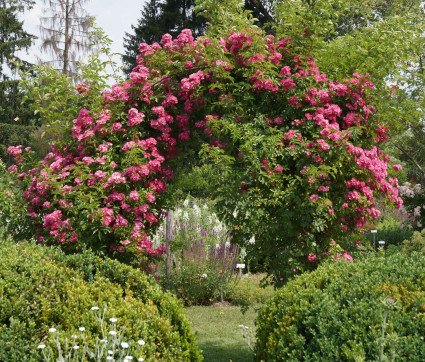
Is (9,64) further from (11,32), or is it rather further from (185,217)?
(185,217)

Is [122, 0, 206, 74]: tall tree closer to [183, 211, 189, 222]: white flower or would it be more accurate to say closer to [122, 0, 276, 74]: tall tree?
[122, 0, 276, 74]: tall tree

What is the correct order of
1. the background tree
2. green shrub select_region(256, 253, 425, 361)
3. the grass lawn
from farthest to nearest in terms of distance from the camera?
1. the background tree
2. the grass lawn
3. green shrub select_region(256, 253, 425, 361)

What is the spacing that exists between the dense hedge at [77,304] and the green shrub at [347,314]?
0.64 metres

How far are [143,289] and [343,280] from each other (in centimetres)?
137

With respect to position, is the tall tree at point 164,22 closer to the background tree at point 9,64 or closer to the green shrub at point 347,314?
the background tree at point 9,64

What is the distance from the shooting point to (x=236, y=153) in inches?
167

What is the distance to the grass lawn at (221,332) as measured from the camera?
4.69m

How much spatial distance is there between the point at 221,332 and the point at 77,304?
120 inches

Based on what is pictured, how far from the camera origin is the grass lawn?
4688 millimetres

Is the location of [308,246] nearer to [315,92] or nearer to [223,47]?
[315,92]

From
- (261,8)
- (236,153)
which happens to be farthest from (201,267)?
(261,8)

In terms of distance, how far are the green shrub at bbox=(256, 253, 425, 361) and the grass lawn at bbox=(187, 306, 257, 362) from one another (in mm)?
1635

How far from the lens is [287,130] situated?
421cm

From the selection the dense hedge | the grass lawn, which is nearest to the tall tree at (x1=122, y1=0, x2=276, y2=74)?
the grass lawn
